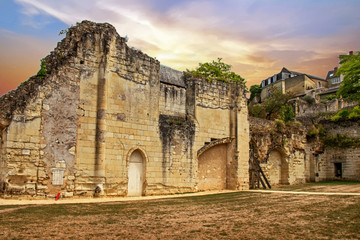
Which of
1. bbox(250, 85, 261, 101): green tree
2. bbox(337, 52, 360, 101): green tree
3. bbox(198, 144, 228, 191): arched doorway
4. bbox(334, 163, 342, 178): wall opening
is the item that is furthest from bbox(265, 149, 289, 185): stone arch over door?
bbox(250, 85, 261, 101): green tree

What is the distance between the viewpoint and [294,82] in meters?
52.1

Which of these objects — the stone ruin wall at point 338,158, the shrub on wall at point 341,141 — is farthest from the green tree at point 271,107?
the shrub on wall at point 341,141

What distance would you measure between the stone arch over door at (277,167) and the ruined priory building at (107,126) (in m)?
4.83

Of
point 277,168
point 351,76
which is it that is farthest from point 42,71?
point 277,168

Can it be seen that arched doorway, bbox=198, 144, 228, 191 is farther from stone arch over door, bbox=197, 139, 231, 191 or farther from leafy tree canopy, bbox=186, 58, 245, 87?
leafy tree canopy, bbox=186, 58, 245, 87

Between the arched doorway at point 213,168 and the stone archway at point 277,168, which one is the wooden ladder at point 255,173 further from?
the stone archway at point 277,168

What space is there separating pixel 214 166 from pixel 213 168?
0.12 meters

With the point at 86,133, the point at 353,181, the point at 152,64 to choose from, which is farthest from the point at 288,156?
the point at 86,133

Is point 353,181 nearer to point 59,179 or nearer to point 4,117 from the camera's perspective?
point 59,179

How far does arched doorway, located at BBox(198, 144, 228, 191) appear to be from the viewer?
16156 millimetres

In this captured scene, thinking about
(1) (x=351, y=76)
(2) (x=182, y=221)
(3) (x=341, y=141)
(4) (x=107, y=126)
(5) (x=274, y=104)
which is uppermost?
(5) (x=274, y=104)

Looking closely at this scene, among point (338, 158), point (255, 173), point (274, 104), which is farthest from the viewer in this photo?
point (274, 104)

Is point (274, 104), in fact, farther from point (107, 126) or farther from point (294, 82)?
point (107, 126)

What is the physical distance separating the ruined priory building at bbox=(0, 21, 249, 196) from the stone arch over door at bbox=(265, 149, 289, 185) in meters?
4.83
